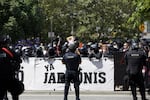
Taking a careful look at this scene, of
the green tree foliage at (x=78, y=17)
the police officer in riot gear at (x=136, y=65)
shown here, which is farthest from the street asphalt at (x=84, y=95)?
the green tree foliage at (x=78, y=17)

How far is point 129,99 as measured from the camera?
16656 mm

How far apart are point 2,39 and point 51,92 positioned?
7346 mm

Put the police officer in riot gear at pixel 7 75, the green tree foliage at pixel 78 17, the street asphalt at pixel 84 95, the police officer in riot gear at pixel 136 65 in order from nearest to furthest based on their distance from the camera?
the police officer in riot gear at pixel 7 75 < the police officer in riot gear at pixel 136 65 < the street asphalt at pixel 84 95 < the green tree foliage at pixel 78 17

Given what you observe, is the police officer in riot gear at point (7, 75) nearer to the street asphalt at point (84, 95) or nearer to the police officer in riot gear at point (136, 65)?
the police officer in riot gear at point (136, 65)

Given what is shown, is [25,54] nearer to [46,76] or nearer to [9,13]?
[46,76]

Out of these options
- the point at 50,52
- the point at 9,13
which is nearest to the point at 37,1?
the point at 9,13

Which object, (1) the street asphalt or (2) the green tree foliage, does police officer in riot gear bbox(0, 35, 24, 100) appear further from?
(2) the green tree foliage

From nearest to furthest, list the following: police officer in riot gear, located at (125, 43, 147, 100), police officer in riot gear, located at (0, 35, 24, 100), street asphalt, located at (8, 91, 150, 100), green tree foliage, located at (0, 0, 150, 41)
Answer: police officer in riot gear, located at (0, 35, 24, 100), police officer in riot gear, located at (125, 43, 147, 100), street asphalt, located at (8, 91, 150, 100), green tree foliage, located at (0, 0, 150, 41)

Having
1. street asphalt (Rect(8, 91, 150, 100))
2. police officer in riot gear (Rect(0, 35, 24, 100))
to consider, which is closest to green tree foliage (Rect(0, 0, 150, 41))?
street asphalt (Rect(8, 91, 150, 100))

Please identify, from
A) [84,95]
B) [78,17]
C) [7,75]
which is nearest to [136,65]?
[84,95]

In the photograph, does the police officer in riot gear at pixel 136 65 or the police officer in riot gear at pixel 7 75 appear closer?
the police officer in riot gear at pixel 7 75

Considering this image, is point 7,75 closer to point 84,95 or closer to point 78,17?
point 84,95

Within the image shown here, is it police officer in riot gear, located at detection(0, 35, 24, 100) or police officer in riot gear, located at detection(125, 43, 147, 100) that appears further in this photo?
police officer in riot gear, located at detection(125, 43, 147, 100)

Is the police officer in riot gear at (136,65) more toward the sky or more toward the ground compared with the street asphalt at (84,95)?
more toward the sky
